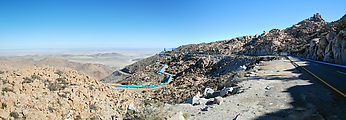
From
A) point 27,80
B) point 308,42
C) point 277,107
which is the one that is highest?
point 308,42

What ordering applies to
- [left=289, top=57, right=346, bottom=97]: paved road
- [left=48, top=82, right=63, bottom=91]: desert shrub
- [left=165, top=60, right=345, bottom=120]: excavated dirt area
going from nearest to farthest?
[left=165, top=60, right=345, bottom=120]: excavated dirt area < [left=289, top=57, right=346, bottom=97]: paved road < [left=48, top=82, right=63, bottom=91]: desert shrub

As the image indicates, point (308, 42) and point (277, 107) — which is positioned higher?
point (308, 42)

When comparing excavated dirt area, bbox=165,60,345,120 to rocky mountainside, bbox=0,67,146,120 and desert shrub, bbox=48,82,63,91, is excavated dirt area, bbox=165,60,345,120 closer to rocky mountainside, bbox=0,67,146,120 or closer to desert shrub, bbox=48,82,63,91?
rocky mountainside, bbox=0,67,146,120

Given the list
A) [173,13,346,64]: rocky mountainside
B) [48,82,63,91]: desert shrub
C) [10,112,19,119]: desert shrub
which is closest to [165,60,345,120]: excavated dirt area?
[10,112,19,119]: desert shrub

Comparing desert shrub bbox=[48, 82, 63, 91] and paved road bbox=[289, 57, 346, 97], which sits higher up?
paved road bbox=[289, 57, 346, 97]

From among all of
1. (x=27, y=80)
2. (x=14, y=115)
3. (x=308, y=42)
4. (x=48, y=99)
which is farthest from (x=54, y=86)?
(x=308, y=42)

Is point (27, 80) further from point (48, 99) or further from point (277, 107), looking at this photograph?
point (277, 107)

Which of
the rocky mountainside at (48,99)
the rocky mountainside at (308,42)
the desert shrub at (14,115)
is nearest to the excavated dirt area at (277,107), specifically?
the rocky mountainside at (48,99)

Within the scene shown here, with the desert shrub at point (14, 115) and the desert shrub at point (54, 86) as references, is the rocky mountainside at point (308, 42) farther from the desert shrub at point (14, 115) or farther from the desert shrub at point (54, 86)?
the desert shrub at point (14, 115)

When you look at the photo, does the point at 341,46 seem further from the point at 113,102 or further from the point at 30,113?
the point at 30,113

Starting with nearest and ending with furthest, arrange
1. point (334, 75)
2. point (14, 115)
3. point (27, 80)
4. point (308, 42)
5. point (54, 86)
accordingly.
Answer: point (14, 115), point (27, 80), point (54, 86), point (334, 75), point (308, 42)

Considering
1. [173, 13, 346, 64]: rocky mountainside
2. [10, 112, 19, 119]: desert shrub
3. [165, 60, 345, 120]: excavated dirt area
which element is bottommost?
[10, 112, 19, 119]: desert shrub
